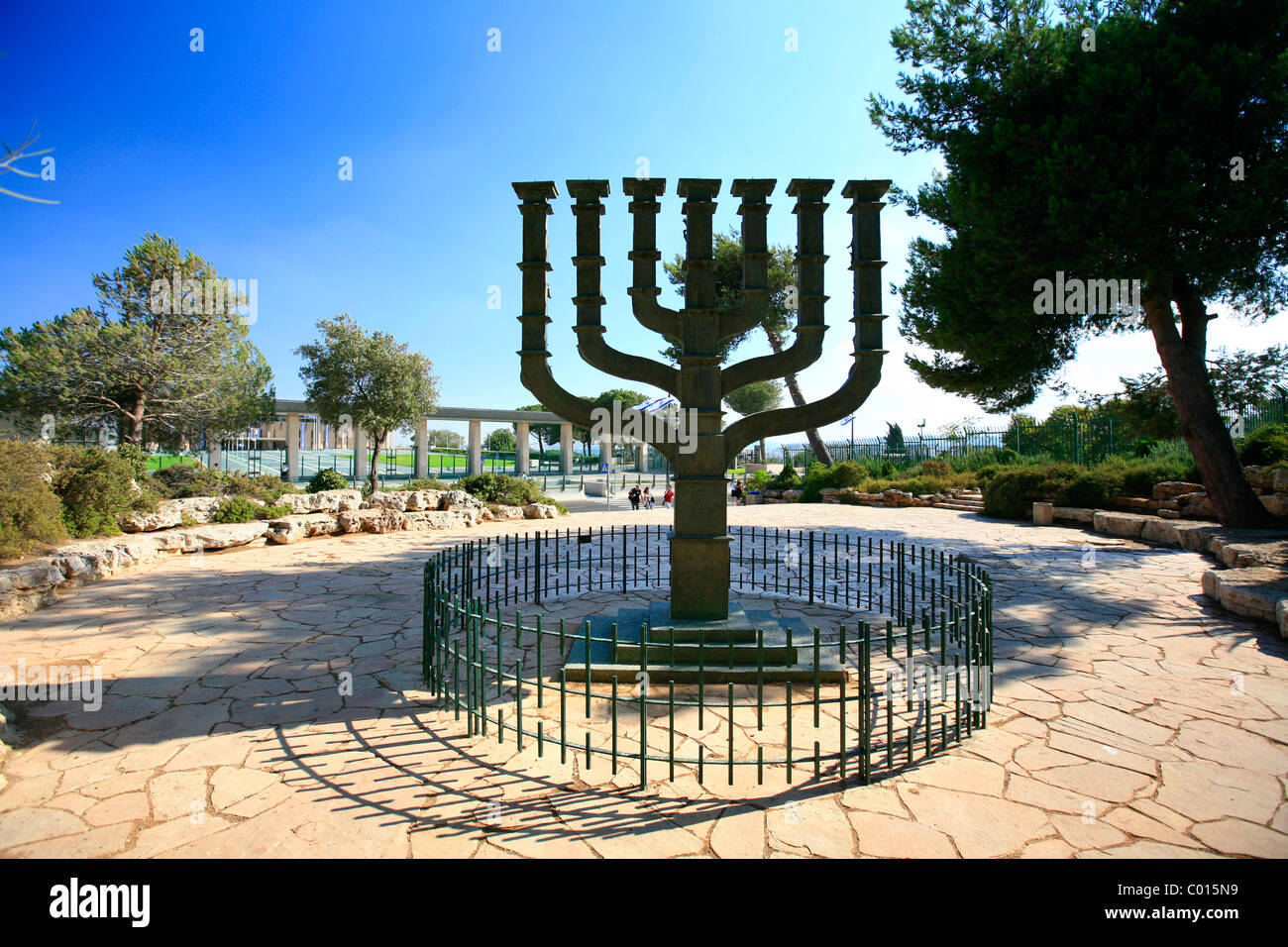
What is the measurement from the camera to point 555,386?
4789mm

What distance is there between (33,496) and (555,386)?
8081 mm

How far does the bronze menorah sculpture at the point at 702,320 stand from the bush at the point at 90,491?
9.26m

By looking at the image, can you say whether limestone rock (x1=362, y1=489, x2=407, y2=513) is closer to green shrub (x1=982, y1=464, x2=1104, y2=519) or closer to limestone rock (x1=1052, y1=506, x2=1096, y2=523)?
green shrub (x1=982, y1=464, x2=1104, y2=519)

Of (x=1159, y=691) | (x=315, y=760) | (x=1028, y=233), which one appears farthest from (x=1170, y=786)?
(x=1028, y=233)

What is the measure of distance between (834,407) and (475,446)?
29.8 meters

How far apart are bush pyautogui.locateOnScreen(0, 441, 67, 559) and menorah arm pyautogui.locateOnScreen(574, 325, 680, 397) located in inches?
301

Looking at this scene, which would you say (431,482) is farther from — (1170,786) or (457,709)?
(1170,786)

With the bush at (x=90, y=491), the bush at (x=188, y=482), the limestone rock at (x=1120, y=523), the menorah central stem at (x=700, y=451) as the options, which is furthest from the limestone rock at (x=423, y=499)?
the limestone rock at (x=1120, y=523)

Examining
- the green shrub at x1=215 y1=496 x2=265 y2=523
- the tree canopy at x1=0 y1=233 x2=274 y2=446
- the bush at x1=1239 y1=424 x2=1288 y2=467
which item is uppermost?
the tree canopy at x1=0 y1=233 x2=274 y2=446

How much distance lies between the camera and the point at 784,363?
4723 mm

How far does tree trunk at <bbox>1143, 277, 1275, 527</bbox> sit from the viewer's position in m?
9.75

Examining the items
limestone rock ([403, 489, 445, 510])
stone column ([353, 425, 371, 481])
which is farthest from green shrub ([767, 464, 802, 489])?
stone column ([353, 425, 371, 481])

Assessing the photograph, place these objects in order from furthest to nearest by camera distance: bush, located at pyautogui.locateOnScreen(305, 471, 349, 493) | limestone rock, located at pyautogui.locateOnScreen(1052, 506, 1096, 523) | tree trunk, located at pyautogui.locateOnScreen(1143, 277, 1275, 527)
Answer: bush, located at pyautogui.locateOnScreen(305, 471, 349, 493), limestone rock, located at pyautogui.locateOnScreen(1052, 506, 1096, 523), tree trunk, located at pyautogui.locateOnScreen(1143, 277, 1275, 527)

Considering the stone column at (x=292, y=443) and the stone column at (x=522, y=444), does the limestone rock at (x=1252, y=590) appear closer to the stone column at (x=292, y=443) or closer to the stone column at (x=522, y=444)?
the stone column at (x=292, y=443)
